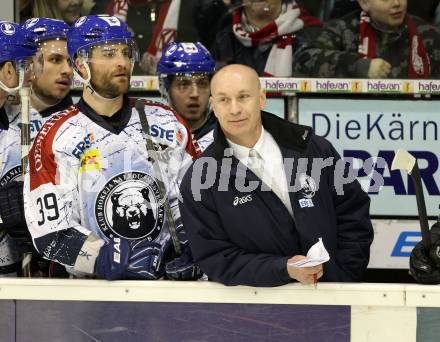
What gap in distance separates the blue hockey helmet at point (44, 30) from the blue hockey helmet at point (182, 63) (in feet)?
1.68

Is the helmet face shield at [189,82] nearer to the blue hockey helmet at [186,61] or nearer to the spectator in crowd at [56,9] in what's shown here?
the blue hockey helmet at [186,61]

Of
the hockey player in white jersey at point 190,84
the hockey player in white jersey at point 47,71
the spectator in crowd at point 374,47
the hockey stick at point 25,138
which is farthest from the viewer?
the spectator in crowd at point 374,47

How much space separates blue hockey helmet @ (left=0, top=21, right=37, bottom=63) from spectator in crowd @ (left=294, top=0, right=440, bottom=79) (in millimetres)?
1872

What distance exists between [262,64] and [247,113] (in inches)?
96.2

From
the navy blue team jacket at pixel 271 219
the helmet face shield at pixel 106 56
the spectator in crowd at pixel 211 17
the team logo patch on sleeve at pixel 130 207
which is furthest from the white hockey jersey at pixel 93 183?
the spectator in crowd at pixel 211 17

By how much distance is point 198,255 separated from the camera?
11.0ft

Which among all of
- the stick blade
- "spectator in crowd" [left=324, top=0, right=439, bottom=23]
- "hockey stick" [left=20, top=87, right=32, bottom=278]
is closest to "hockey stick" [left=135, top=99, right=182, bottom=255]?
"hockey stick" [left=20, top=87, right=32, bottom=278]

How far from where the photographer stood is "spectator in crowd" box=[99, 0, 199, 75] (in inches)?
237

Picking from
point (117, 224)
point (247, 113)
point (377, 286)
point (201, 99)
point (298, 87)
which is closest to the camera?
point (377, 286)

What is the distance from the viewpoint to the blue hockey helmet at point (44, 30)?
4594 mm

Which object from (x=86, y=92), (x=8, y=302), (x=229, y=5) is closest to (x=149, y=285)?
(x=8, y=302)

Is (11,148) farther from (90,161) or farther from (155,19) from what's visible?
(155,19)

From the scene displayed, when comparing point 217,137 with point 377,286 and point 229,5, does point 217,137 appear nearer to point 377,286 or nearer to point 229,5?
point 377,286

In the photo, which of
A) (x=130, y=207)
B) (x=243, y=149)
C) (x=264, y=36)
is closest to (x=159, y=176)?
(x=130, y=207)
